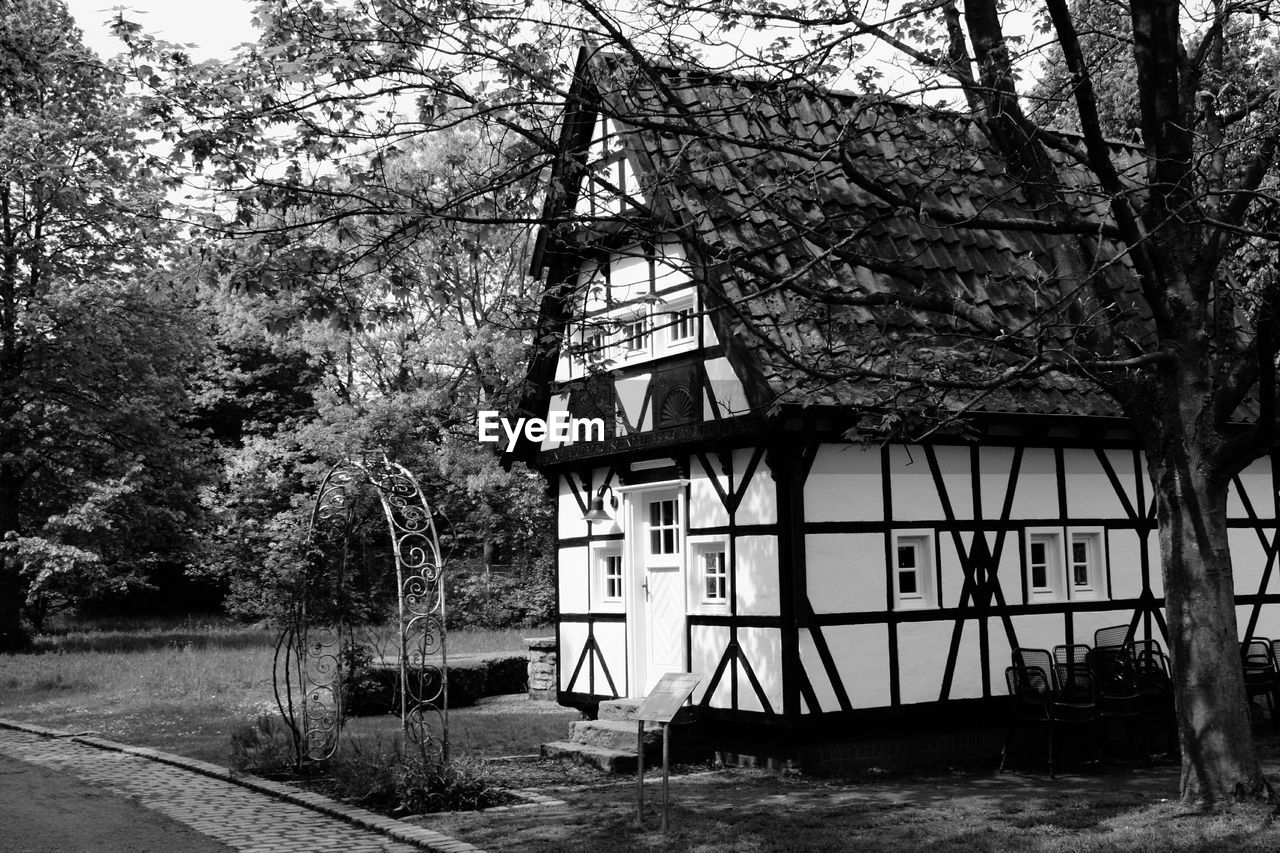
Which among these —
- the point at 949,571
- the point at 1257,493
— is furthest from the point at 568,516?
the point at 1257,493

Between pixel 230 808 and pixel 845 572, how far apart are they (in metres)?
6.08

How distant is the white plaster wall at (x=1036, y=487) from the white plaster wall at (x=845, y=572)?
76.9 inches

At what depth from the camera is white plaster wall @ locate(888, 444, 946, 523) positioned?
526 inches

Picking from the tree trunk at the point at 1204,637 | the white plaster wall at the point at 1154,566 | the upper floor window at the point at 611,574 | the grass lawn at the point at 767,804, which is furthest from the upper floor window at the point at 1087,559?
the upper floor window at the point at 611,574

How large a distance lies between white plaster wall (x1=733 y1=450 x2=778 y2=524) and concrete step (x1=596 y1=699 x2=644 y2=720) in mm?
2464

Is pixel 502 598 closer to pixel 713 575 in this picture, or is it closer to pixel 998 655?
pixel 713 575

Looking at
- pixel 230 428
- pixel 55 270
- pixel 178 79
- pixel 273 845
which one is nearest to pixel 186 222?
pixel 178 79

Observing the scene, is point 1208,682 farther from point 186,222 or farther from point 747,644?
point 186,222

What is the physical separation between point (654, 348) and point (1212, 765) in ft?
24.2

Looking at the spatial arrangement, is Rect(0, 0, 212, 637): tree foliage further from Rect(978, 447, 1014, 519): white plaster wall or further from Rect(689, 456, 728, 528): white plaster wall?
Rect(978, 447, 1014, 519): white plaster wall

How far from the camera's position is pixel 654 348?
14.6 meters

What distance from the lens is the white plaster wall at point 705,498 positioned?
13.5 m

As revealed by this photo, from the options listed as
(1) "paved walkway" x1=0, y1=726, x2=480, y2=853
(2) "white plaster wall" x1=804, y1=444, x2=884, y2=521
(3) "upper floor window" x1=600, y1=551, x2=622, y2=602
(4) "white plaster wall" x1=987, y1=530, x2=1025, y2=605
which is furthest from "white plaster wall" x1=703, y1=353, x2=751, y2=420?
(1) "paved walkway" x1=0, y1=726, x2=480, y2=853

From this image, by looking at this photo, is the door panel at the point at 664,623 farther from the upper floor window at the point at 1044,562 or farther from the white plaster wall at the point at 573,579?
the upper floor window at the point at 1044,562
